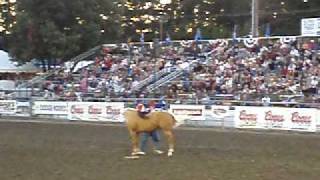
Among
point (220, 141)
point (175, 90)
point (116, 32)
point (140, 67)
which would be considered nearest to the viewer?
point (220, 141)

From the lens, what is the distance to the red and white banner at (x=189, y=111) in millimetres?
26750

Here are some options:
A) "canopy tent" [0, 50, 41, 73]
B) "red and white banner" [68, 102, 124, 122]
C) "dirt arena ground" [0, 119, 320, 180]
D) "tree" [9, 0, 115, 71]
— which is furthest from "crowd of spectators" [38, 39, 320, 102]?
"canopy tent" [0, 50, 41, 73]

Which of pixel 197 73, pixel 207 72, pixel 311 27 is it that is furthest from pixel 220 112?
pixel 311 27

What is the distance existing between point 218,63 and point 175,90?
2859 millimetres

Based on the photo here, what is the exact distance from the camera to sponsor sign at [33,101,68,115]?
31.0 m

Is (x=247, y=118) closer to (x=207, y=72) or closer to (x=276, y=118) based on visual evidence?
(x=276, y=118)

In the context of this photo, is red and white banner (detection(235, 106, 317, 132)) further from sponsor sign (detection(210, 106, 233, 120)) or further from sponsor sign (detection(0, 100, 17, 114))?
sponsor sign (detection(0, 100, 17, 114))

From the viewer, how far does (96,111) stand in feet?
96.6

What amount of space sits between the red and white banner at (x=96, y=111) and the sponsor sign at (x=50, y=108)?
0.59 metres

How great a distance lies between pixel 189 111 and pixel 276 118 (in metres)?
4.22

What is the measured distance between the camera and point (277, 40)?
33.4 meters

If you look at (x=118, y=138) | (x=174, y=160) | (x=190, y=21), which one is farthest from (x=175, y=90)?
(x=190, y=21)

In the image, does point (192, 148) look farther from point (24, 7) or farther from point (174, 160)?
point (24, 7)

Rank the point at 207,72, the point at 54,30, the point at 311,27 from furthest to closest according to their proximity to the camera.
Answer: the point at 54,30
the point at 311,27
the point at 207,72
